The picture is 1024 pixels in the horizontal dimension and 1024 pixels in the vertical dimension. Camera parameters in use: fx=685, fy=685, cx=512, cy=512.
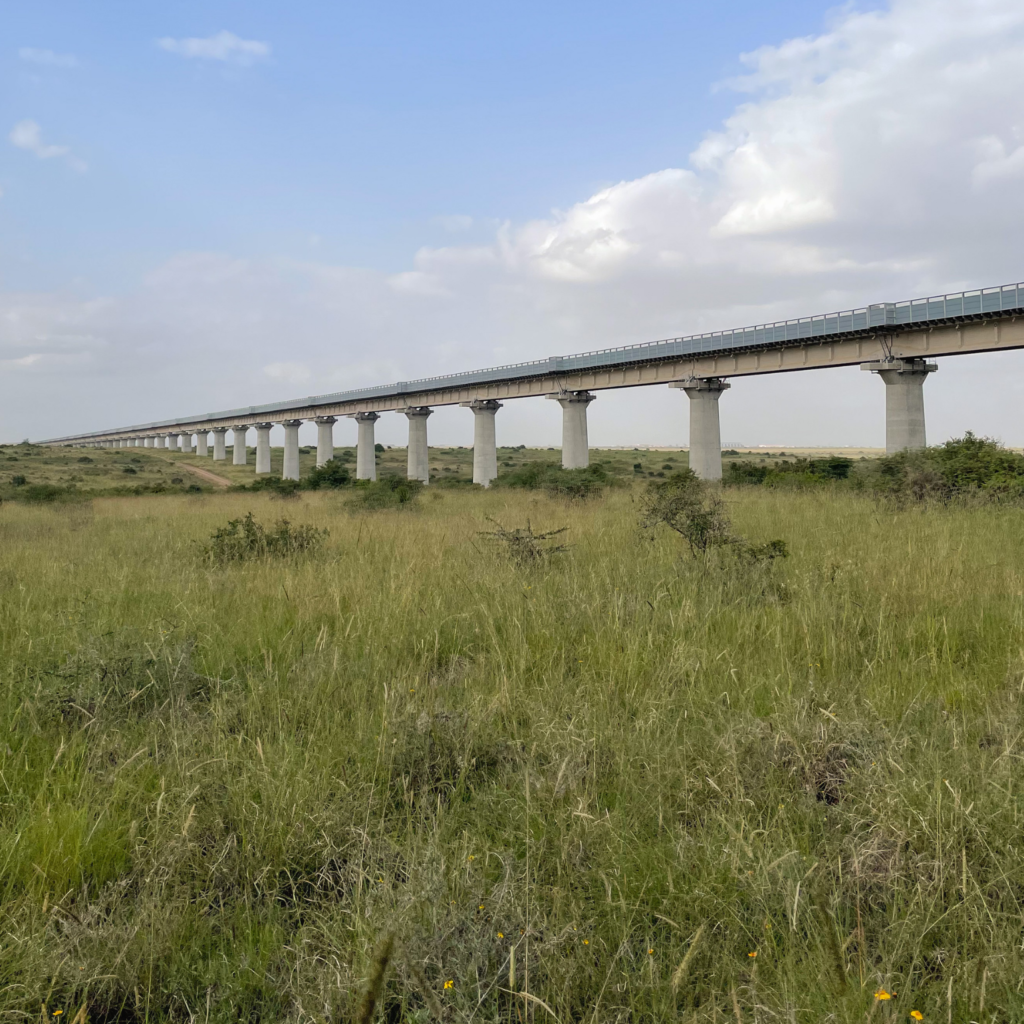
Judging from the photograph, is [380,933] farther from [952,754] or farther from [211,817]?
[952,754]

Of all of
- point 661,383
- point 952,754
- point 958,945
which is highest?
point 661,383

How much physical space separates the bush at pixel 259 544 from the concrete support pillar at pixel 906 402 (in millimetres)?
28180

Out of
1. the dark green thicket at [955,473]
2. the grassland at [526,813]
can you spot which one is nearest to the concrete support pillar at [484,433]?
the dark green thicket at [955,473]

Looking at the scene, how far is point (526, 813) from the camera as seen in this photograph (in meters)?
2.43

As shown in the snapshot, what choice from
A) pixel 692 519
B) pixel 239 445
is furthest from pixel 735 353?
pixel 239 445

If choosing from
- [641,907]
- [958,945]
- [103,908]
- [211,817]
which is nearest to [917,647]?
[958,945]

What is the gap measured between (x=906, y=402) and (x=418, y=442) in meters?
38.0

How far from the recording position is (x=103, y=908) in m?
2.21

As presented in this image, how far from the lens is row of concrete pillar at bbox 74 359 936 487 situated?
99.8ft

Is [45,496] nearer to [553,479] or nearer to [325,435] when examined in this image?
[553,479]

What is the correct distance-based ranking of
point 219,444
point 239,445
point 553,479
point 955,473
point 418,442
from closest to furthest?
point 955,473 → point 553,479 → point 418,442 → point 239,445 → point 219,444

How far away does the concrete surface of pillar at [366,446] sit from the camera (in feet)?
208

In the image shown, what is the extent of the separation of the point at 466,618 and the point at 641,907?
337 cm

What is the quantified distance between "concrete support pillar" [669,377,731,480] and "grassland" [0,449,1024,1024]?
33.1 m
